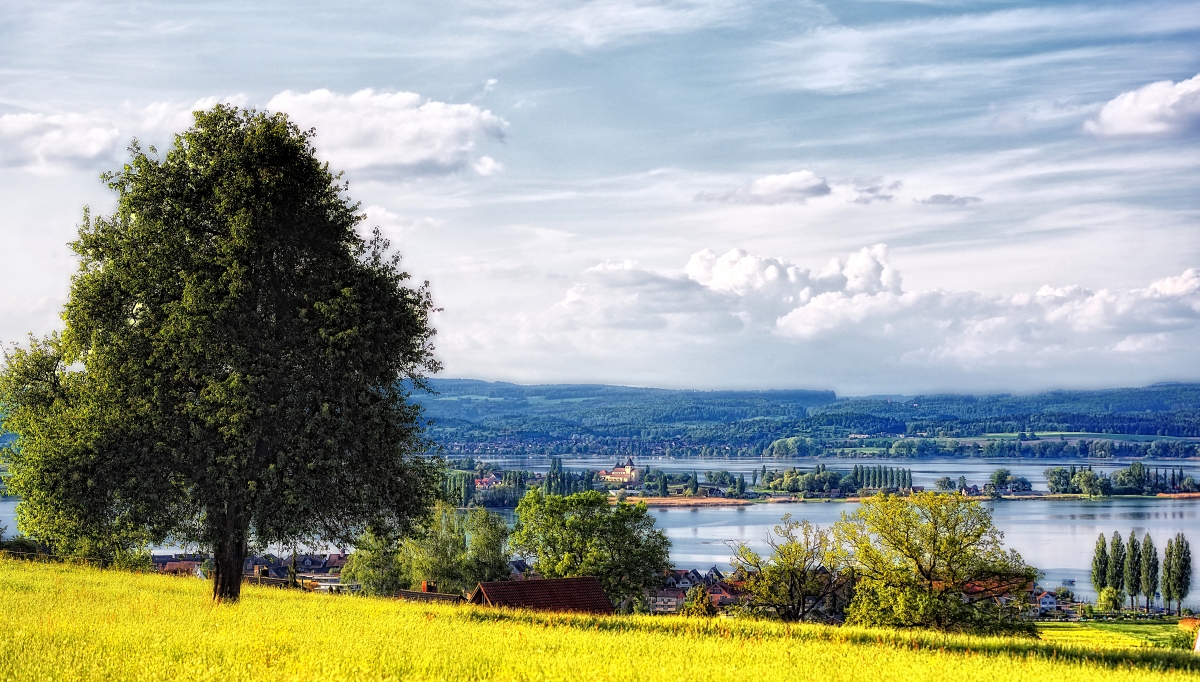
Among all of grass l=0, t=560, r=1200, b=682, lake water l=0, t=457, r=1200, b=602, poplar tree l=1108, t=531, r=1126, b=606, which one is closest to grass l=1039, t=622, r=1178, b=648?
poplar tree l=1108, t=531, r=1126, b=606

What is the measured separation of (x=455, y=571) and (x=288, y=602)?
3995 centimetres

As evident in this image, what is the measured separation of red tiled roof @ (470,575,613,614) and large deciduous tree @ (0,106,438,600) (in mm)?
10935

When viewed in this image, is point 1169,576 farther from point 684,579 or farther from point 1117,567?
point 684,579

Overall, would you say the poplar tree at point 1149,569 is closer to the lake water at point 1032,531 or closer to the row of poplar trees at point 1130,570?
the row of poplar trees at point 1130,570

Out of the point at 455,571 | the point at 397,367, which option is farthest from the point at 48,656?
the point at 455,571

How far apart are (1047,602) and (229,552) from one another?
353 feet

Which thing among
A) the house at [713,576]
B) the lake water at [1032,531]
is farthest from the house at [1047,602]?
the house at [713,576]

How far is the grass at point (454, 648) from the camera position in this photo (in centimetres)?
1158

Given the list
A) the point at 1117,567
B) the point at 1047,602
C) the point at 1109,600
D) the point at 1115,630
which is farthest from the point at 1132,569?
the point at 1115,630

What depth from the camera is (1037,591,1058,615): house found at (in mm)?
107062

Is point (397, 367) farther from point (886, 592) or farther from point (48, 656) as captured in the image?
point (886, 592)

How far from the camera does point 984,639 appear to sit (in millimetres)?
18203

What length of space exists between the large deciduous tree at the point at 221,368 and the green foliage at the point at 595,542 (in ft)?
96.3

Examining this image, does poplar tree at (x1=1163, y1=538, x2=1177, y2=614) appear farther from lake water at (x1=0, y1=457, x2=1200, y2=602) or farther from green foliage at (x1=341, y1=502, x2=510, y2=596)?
green foliage at (x1=341, y1=502, x2=510, y2=596)
